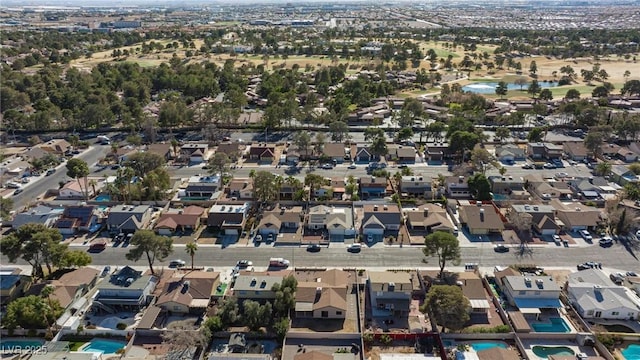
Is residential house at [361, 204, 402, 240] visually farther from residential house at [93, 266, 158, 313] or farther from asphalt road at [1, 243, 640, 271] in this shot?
residential house at [93, 266, 158, 313]

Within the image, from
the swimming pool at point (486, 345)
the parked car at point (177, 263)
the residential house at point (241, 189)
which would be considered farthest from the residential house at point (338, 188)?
the swimming pool at point (486, 345)

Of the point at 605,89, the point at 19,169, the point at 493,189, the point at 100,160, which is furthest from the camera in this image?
the point at 605,89

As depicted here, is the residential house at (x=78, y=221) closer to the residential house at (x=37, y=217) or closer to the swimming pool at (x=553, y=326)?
the residential house at (x=37, y=217)

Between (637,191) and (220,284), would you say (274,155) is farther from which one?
(637,191)

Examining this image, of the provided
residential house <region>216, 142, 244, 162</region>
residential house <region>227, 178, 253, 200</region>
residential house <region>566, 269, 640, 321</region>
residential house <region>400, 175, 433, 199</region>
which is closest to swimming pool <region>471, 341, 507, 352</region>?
residential house <region>566, 269, 640, 321</region>

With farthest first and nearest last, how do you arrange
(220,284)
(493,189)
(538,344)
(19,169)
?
(19,169)
(493,189)
(220,284)
(538,344)

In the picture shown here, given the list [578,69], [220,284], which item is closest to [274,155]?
[220,284]

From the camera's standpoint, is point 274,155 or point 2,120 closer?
point 274,155
